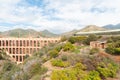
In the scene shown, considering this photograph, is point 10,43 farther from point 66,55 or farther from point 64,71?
point 64,71

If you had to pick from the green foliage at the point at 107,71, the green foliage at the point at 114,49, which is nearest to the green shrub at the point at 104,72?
the green foliage at the point at 107,71

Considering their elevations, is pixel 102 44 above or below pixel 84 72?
above

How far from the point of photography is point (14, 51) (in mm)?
87312

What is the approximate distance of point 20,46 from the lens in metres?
87.2

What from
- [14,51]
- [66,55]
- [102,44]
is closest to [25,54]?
[14,51]

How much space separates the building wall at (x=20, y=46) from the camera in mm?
86125

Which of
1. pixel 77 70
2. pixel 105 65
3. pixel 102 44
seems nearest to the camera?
pixel 77 70

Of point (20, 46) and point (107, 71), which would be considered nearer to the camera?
point (107, 71)

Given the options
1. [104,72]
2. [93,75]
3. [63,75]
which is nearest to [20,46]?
[104,72]

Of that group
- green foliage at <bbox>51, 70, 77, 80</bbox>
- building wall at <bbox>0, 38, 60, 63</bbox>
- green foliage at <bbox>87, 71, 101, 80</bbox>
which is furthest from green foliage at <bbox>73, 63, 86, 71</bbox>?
building wall at <bbox>0, 38, 60, 63</bbox>

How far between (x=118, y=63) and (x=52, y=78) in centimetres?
956

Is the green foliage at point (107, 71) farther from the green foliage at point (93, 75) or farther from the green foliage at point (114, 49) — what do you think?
the green foliage at point (114, 49)

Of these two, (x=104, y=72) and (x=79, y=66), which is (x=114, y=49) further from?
(x=79, y=66)

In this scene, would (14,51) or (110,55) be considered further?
(14,51)
